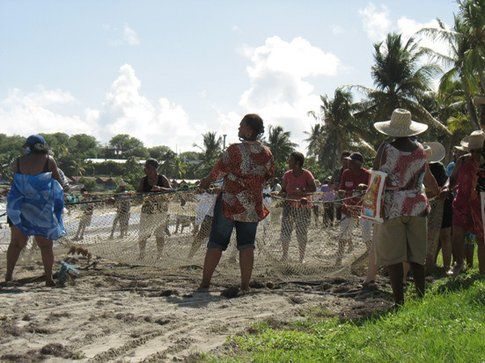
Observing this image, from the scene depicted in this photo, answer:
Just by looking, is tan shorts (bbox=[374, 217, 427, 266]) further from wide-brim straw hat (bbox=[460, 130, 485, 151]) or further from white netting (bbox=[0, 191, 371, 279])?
white netting (bbox=[0, 191, 371, 279])

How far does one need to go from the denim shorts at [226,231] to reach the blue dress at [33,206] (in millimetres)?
1728

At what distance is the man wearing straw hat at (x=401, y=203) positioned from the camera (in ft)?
17.9

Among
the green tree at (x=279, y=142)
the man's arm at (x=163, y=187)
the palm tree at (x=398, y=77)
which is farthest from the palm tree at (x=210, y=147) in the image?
the man's arm at (x=163, y=187)

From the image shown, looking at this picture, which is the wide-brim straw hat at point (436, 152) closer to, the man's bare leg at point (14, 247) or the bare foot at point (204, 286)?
the bare foot at point (204, 286)

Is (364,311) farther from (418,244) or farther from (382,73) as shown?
(382,73)

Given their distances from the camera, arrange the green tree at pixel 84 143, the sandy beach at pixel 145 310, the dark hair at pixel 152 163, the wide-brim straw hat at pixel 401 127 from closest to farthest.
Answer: the sandy beach at pixel 145 310 → the wide-brim straw hat at pixel 401 127 → the dark hair at pixel 152 163 → the green tree at pixel 84 143

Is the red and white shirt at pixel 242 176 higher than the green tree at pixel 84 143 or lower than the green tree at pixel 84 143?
lower

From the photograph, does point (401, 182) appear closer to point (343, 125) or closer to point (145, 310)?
point (145, 310)

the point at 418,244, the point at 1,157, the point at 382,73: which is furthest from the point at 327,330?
the point at 1,157

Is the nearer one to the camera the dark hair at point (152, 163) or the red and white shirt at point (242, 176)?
the red and white shirt at point (242, 176)

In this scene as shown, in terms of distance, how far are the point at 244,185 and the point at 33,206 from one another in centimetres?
224

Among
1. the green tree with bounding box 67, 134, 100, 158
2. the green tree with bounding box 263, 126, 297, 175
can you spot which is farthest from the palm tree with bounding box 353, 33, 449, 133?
the green tree with bounding box 67, 134, 100, 158

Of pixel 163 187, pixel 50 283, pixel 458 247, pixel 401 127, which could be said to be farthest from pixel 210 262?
pixel 458 247

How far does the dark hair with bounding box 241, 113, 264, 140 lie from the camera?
632 centimetres
